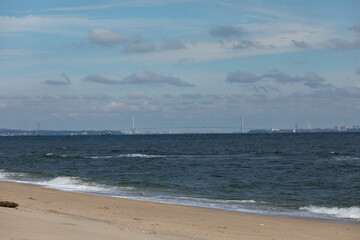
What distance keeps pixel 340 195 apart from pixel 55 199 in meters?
15.5

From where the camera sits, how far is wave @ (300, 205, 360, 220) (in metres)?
21.3

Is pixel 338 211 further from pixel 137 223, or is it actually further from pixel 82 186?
pixel 82 186

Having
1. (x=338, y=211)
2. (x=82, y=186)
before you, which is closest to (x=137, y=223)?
(x=338, y=211)

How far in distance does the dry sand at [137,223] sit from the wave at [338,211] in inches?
107

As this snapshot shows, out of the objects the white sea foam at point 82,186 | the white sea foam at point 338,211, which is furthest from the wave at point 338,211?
the white sea foam at point 82,186

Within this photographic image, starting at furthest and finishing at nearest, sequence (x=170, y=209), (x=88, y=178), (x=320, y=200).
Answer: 1. (x=88, y=178)
2. (x=320, y=200)
3. (x=170, y=209)

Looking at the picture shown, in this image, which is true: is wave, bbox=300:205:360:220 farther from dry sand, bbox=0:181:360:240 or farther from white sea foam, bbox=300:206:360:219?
dry sand, bbox=0:181:360:240

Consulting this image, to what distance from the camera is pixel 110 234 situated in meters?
12.8

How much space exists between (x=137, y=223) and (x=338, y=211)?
1016 centimetres

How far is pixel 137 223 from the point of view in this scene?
55.5 ft

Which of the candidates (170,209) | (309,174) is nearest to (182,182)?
(309,174)

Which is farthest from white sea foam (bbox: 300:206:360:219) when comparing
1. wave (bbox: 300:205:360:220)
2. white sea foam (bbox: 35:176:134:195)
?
white sea foam (bbox: 35:176:134:195)

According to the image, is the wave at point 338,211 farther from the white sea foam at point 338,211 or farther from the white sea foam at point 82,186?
the white sea foam at point 82,186

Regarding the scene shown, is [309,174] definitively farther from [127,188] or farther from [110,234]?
[110,234]
